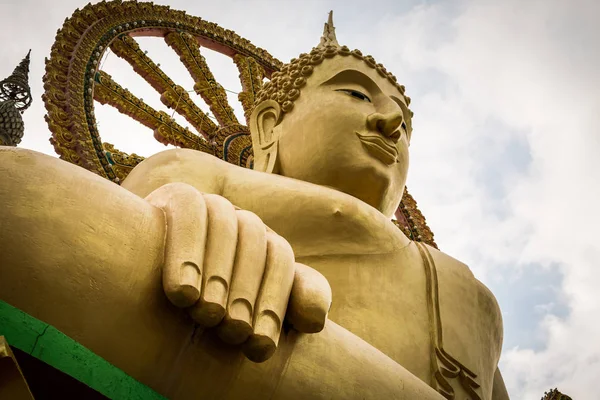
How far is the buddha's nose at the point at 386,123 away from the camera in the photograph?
312 cm

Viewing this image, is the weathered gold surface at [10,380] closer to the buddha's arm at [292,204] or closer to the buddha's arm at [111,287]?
the buddha's arm at [111,287]

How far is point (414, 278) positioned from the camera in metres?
2.82

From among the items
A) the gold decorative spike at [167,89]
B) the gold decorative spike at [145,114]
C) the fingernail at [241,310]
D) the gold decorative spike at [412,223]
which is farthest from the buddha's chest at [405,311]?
the gold decorative spike at [167,89]

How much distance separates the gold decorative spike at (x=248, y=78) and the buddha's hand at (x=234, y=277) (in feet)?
12.3

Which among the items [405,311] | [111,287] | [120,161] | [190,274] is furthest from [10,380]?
[120,161]

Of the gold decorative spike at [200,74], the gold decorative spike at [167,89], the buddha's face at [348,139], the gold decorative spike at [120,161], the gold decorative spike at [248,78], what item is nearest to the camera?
the buddha's face at [348,139]

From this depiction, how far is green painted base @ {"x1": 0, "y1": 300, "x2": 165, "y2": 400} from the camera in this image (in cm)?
130

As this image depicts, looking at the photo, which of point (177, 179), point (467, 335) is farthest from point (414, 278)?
point (177, 179)

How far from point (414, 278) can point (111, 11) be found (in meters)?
2.89

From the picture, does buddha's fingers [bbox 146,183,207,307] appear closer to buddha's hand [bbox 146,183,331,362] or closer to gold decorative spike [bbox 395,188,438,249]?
buddha's hand [bbox 146,183,331,362]

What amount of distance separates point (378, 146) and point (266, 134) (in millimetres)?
710

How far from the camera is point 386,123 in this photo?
3.13 metres

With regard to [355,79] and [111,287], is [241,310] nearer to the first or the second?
[111,287]

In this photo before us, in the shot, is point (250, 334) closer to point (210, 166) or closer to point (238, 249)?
point (238, 249)
